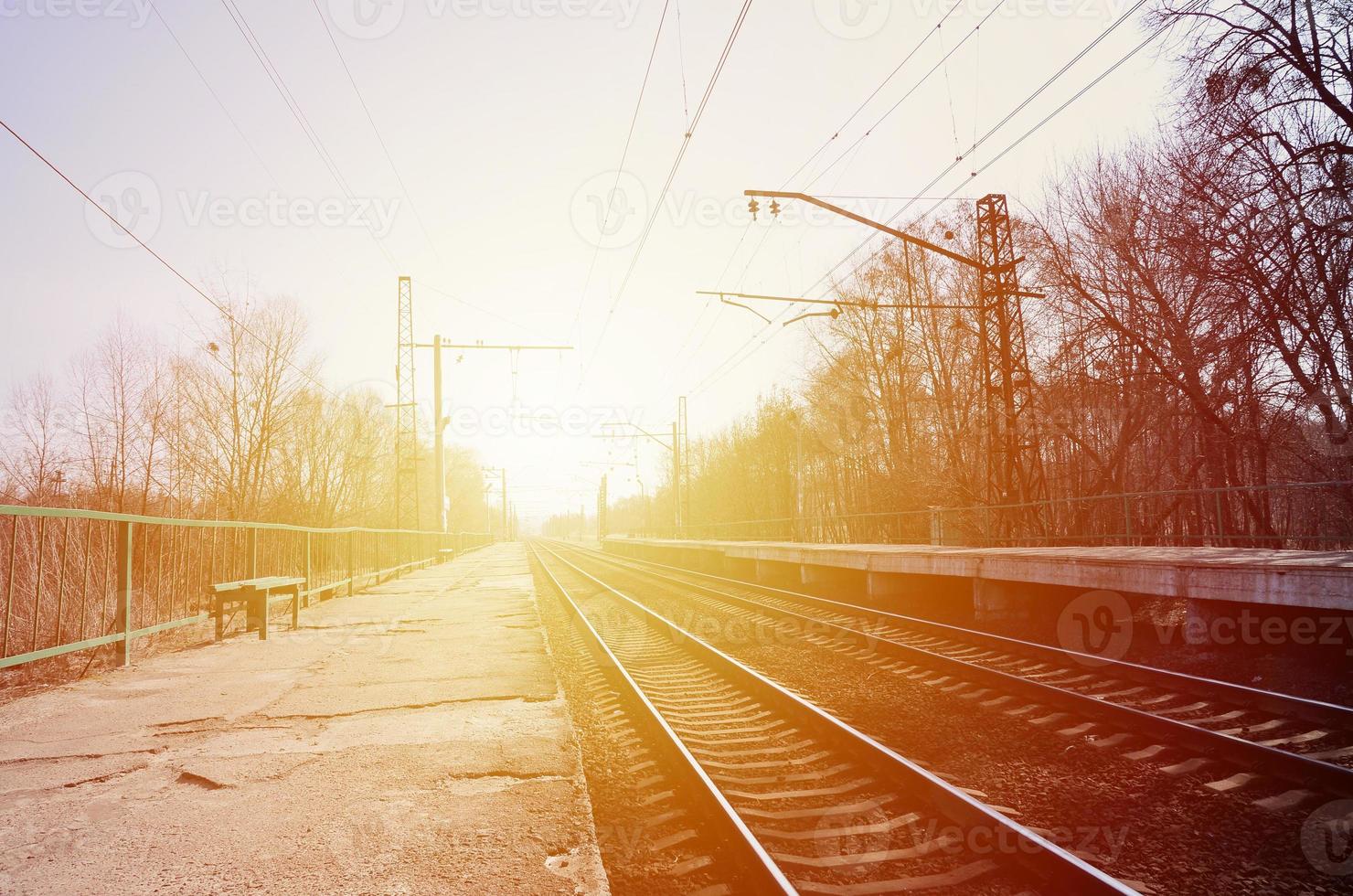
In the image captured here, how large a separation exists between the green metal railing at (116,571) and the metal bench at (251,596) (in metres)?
0.38

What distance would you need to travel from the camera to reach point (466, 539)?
203 feet

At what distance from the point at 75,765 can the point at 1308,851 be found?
7.58 meters

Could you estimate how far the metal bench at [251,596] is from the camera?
1039cm

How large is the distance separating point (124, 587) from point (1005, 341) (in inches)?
696

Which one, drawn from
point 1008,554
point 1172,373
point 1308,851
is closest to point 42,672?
point 1308,851

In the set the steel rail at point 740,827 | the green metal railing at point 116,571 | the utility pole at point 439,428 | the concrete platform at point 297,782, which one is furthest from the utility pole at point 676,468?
the steel rail at point 740,827

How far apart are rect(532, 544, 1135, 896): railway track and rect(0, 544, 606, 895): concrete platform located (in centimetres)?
93

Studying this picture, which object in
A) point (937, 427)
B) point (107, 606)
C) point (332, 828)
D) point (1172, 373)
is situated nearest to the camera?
point (332, 828)

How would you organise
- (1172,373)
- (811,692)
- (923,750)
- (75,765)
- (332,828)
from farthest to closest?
(1172,373) < (811,692) < (923,750) < (75,765) < (332,828)

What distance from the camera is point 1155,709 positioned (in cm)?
676

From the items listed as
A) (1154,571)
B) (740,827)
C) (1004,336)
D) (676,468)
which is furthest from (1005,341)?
(676,468)

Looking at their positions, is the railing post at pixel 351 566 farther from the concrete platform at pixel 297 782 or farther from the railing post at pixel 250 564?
the concrete platform at pixel 297 782

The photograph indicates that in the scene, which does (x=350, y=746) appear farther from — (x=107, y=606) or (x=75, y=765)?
(x=107, y=606)

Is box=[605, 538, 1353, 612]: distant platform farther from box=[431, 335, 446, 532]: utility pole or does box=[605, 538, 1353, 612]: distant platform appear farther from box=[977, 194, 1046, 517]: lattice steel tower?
box=[431, 335, 446, 532]: utility pole
